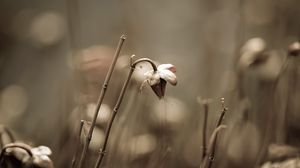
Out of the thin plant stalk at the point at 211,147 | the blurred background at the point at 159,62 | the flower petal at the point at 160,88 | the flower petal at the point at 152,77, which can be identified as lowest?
the thin plant stalk at the point at 211,147

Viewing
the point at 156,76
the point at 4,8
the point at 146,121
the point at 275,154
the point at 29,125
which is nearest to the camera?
the point at 156,76

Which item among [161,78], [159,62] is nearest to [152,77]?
[161,78]

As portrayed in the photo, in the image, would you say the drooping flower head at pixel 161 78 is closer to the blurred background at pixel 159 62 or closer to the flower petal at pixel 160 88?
the flower petal at pixel 160 88

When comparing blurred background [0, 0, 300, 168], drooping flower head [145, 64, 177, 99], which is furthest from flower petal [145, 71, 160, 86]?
blurred background [0, 0, 300, 168]

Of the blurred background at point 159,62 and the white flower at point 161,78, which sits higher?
the blurred background at point 159,62

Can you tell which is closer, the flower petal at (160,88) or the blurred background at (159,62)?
the flower petal at (160,88)

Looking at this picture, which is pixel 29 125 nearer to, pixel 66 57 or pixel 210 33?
pixel 66 57

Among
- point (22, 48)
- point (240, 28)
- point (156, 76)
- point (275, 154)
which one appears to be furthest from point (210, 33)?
point (156, 76)

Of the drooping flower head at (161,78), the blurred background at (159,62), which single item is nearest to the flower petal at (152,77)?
the drooping flower head at (161,78)

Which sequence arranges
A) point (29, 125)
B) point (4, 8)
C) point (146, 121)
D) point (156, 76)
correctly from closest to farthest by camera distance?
1. point (156, 76)
2. point (146, 121)
3. point (29, 125)
4. point (4, 8)
